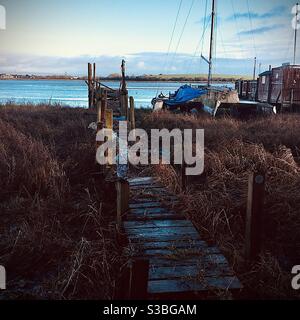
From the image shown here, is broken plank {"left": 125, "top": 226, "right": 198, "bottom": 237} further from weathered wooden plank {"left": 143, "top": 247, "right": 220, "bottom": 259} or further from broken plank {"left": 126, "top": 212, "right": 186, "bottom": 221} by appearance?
weathered wooden plank {"left": 143, "top": 247, "right": 220, "bottom": 259}

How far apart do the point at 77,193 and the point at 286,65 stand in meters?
22.4

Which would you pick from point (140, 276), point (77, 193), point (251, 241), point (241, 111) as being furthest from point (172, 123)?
point (140, 276)

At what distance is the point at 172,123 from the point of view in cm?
1585

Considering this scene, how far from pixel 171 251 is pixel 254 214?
3.45ft

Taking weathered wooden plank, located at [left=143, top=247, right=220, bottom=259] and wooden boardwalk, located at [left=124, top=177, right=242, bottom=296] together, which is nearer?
wooden boardwalk, located at [left=124, top=177, right=242, bottom=296]

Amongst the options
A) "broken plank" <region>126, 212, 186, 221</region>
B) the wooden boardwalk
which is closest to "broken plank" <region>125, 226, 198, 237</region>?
the wooden boardwalk

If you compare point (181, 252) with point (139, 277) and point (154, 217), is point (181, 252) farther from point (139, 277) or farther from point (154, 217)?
point (139, 277)

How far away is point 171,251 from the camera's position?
4359mm

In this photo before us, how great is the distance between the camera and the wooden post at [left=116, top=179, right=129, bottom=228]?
480 cm

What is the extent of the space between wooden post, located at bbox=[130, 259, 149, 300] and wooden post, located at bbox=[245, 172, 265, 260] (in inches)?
73.8

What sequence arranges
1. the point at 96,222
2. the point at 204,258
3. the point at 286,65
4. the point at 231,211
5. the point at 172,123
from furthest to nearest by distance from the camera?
the point at 286,65 < the point at 172,123 < the point at 231,211 < the point at 96,222 < the point at 204,258

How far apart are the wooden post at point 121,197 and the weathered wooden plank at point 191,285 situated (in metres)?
1.43

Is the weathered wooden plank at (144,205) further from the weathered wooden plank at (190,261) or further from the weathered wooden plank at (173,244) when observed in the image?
the weathered wooden plank at (190,261)
